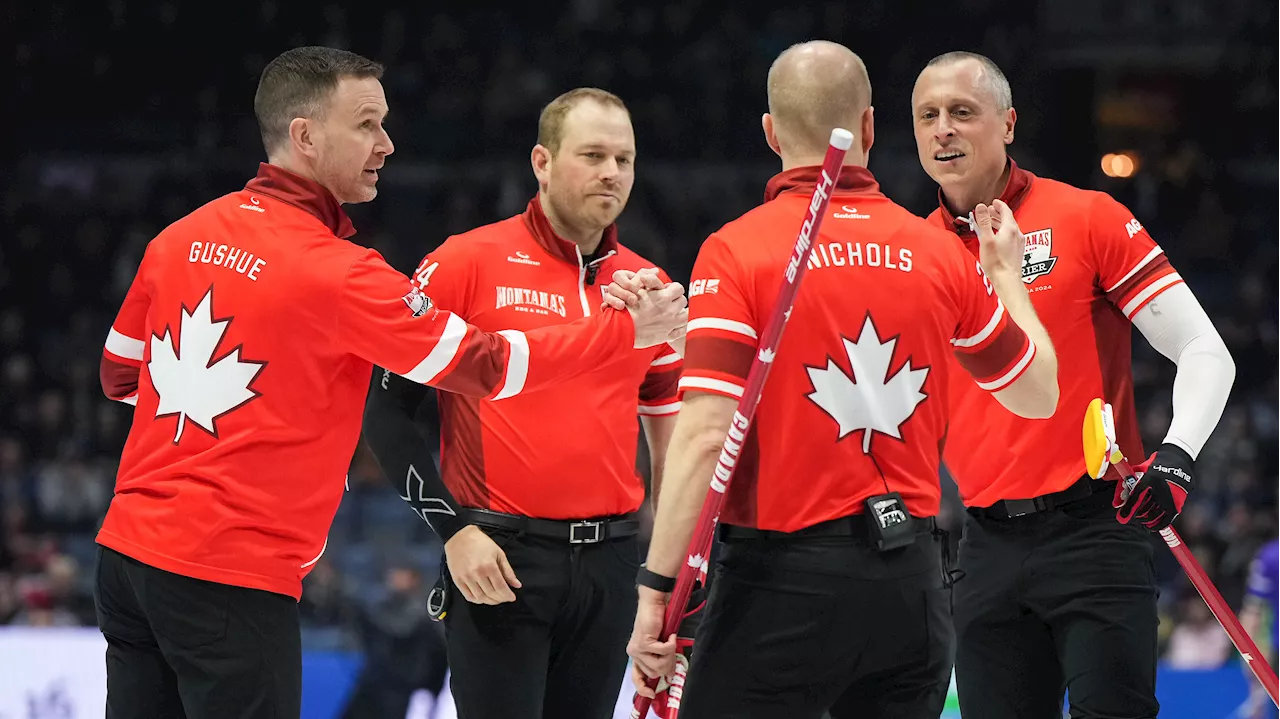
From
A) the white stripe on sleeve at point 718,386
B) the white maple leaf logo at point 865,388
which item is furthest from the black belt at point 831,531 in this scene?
the white stripe on sleeve at point 718,386

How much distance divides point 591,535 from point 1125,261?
1911mm

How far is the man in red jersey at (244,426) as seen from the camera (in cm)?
377

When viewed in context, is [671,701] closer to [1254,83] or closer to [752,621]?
[752,621]

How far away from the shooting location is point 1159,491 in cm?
426

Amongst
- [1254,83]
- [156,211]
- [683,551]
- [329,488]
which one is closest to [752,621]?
[683,551]

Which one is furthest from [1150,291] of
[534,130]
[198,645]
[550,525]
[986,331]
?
[534,130]

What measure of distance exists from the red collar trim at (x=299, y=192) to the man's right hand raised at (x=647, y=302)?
801mm

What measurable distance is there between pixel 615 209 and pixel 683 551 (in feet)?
5.52

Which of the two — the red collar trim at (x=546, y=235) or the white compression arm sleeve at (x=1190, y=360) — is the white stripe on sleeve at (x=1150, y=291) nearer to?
the white compression arm sleeve at (x=1190, y=360)

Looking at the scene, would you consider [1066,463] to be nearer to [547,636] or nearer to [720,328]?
[720,328]

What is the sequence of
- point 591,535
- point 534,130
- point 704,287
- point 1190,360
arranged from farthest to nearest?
point 534,130 < point 591,535 < point 1190,360 < point 704,287

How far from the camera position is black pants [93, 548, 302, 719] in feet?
12.2

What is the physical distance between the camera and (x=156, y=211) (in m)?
16.9

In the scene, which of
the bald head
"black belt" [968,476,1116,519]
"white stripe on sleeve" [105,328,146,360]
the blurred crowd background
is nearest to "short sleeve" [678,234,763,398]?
the bald head
